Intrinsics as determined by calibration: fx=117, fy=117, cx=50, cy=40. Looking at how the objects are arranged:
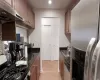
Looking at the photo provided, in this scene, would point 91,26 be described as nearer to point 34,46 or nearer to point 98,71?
point 98,71

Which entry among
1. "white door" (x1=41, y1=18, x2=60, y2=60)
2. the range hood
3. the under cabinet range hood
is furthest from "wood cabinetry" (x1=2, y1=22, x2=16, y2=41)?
→ "white door" (x1=41, y1=18, x2=60, y2=60)

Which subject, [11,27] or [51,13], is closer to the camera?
[11,27]

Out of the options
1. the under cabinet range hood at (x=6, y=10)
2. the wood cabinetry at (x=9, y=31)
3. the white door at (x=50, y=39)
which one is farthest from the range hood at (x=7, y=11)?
the white door at (x=50, y=39)

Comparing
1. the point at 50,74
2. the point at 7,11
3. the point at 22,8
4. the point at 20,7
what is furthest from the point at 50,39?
the point at 7,11

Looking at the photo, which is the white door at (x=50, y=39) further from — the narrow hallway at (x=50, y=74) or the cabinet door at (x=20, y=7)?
the cabinet door at (x=20, y=7)

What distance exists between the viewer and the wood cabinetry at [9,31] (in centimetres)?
188

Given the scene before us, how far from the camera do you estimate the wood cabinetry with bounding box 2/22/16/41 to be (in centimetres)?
188

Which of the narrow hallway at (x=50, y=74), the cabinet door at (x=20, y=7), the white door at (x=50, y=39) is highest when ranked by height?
the cabinet door at (x=20, y=7)

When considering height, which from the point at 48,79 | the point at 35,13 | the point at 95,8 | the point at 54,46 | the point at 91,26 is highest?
the point at 35,13

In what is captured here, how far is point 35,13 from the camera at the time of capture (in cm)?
454

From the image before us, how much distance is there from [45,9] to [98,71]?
4151 millimetres

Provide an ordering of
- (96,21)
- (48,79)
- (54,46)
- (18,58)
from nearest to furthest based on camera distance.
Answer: (96,21) < (18,58) < (48,79) < (54,46)

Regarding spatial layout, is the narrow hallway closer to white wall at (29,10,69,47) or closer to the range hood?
white wall at (29,10,69,47)

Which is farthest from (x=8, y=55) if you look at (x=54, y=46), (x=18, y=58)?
(x=54, y=46)
